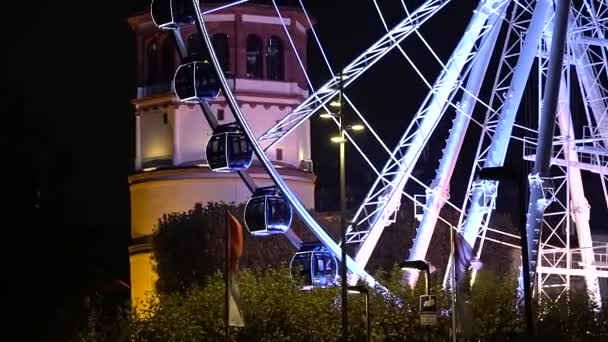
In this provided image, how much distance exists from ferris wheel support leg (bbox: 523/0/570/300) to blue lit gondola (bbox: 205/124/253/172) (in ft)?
30.1

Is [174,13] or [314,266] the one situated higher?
[174,13]

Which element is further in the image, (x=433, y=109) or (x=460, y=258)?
(x=433, y=109)

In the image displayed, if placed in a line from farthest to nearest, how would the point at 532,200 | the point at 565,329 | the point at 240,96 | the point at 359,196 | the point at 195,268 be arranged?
the point at 359,196
the point at 240,96
the point at 195,268
the point at 565,329
the point at 532,200

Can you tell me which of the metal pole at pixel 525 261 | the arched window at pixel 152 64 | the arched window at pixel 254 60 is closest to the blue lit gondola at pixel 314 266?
the metal pole at pixel 525 261

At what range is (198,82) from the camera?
1688 inches

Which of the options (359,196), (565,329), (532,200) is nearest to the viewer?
(532,200)

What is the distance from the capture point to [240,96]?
7456 centimetres

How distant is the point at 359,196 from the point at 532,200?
171 feet

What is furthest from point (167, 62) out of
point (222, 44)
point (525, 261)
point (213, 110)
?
point (525, 261)

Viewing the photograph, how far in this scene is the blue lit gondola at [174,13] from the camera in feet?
140

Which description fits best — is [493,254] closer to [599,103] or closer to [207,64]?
[599,103]

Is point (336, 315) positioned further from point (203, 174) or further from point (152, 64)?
point (152, 64)

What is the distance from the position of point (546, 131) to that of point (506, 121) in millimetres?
2678

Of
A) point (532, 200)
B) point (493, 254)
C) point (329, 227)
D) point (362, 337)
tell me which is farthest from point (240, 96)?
point (532, 200)
